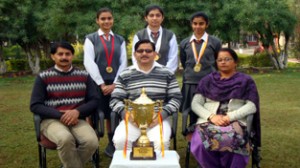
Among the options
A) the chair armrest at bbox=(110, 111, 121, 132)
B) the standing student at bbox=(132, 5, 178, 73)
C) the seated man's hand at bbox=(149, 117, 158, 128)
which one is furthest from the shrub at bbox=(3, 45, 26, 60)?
the seated man's hand at bbox=(149, 117, 158, 128)

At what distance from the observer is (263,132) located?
6.31 metres

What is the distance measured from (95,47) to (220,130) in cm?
178

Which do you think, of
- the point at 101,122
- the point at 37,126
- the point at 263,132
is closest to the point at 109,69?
the point at 101,122

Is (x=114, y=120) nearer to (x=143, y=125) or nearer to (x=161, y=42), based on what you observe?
(x=143, y=125)

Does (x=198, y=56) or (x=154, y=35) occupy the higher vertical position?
(x=154, y=35)

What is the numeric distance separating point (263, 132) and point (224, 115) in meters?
2.63

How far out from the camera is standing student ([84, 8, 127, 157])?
457cm

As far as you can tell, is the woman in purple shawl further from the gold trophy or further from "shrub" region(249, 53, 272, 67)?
"shrub" region(249, 53, 272, 67)

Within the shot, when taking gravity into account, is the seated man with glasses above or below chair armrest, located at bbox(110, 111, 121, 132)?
above

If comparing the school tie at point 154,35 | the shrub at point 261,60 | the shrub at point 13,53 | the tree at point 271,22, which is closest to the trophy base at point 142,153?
the school tie at point 154,35

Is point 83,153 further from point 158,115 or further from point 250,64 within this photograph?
point 250,64

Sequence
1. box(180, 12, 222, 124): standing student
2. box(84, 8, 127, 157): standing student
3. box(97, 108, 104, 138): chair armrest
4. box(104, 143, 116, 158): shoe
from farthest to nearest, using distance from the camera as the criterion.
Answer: box(104, 143, 116, 158): shoe → box(84, 8, 127, 157): standing student → box(180, 12, 222, 124): standing student → box(97, 108, 104, 138): chair armrest

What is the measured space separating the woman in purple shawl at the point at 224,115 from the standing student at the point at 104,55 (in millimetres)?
1103

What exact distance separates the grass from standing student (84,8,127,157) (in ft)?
3.22
